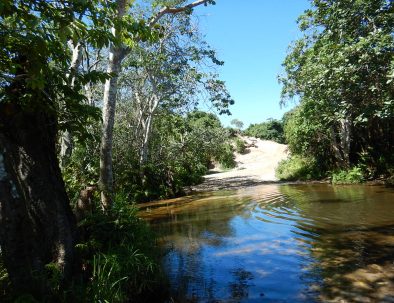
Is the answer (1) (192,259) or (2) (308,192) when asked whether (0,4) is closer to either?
(1) (192,259)

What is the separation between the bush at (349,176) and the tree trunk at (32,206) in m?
15.6

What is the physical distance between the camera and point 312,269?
5.95 metres

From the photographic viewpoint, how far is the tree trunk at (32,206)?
388cm

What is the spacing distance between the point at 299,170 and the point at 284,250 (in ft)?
51.9

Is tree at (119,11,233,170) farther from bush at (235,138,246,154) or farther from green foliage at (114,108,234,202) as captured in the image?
bush at (235,138,246,154)

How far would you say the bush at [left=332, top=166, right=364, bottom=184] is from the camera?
57.2 ft

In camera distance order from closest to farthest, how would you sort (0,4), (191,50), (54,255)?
(0,4) < (54,255) < (191,50)

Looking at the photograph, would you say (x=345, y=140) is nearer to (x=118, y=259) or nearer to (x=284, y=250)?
(x=284, y=250)

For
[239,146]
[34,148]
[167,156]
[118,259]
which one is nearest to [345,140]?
[167,156]

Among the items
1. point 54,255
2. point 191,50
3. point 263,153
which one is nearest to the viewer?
point 54,255

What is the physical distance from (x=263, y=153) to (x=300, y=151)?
17003mm

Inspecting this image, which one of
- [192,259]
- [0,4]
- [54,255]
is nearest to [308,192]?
[192,259]

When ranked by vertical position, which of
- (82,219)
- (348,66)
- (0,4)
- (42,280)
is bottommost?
(42,280)

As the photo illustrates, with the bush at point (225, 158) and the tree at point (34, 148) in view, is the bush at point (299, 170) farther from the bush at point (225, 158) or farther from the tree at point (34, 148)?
the tree at point (34, 148)
